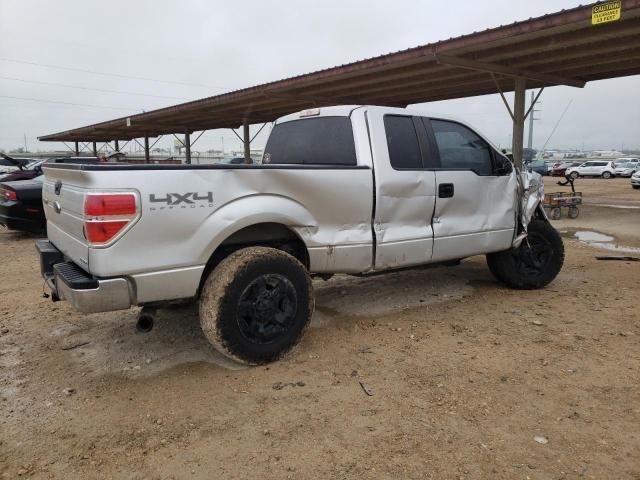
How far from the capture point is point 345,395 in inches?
127

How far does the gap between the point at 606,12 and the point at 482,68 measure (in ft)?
11.4

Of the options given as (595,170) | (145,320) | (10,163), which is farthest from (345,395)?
(595,170)

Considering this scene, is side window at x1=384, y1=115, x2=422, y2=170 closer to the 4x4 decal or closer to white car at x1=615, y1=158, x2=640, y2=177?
the 4x4 decal

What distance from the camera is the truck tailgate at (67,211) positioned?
3.12 metres

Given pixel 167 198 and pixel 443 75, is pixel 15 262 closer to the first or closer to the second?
pixel 167 198

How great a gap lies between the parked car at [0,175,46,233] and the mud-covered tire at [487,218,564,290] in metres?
7.96

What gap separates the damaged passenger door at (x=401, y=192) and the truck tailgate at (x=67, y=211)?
2.23 metres

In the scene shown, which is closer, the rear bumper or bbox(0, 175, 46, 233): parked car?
the rear bumper

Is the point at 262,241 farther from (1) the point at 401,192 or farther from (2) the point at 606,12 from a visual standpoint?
(2) the point at 606,12

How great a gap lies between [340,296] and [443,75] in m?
9.13

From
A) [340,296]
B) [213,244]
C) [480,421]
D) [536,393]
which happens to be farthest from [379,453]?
[340,296]

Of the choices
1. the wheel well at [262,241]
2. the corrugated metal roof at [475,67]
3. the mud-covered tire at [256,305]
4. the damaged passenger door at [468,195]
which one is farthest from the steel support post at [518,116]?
the mud-covered tire at [256,305]

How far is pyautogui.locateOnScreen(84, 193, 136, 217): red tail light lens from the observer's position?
2.94 meters

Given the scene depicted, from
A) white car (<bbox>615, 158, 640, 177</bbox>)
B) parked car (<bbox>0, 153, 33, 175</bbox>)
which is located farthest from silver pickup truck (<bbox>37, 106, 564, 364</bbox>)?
white car (<bbox>615, 158, 640, 177</bbox>)
